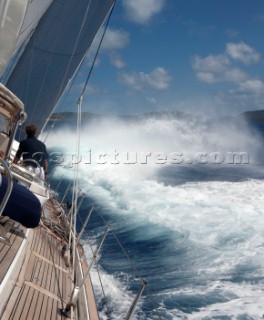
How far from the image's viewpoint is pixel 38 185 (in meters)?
4.58

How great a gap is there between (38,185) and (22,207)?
2.09 m

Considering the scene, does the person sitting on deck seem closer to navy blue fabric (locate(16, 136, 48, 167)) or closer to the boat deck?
navy blue fabric (locate(16, 136, 48, 167))

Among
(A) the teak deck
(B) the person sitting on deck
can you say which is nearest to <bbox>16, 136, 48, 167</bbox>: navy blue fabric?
(B) the person sitting on deck

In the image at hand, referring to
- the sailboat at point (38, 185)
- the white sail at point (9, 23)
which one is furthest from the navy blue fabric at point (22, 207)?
the white sail at point (9, 23)

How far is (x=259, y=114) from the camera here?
11725 centimetres

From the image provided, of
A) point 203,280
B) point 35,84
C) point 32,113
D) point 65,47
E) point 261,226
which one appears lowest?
point 203,280

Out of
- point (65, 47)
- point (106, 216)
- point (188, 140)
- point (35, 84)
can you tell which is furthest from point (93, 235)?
point (188, 140)

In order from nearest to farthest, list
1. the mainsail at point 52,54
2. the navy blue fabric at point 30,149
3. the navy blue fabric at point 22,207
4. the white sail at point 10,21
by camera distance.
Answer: the white sail at point 10,21 → the navy blue fabric at point 22,207 → the navy blue fabric at point 30,149 → the mainsail at point 52,54

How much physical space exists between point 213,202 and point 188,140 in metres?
32.5

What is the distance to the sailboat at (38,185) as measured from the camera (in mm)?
2561

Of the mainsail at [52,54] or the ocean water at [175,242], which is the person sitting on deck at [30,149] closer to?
the ocean water at [175,242]

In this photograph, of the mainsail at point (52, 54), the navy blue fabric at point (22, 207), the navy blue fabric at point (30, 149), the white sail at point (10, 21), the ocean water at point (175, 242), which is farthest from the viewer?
the mainsail at point (52, 54)

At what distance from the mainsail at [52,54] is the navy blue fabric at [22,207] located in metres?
6.75

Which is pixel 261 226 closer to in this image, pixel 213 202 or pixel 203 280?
pixel 213 202
